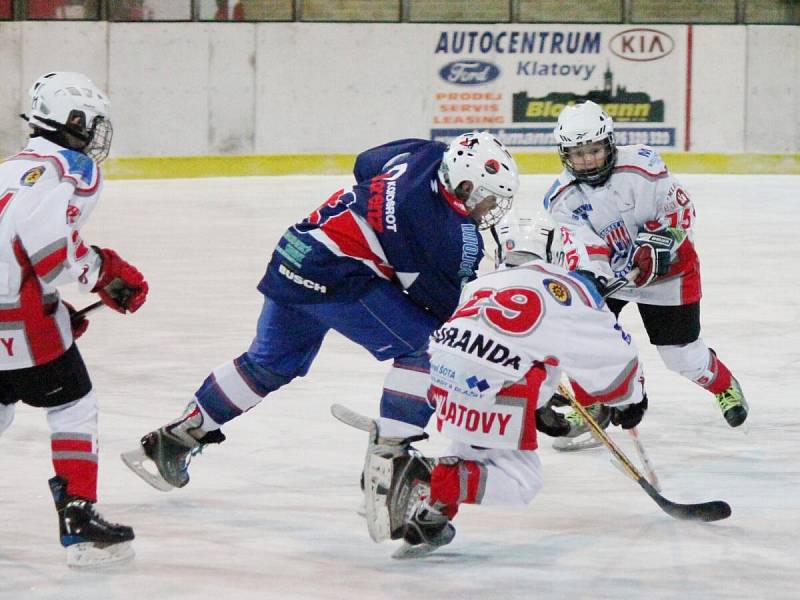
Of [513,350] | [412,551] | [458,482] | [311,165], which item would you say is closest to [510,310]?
[513,350]

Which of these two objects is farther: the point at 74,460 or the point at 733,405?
the point at 733,405

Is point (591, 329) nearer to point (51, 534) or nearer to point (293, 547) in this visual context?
point (293, 547)

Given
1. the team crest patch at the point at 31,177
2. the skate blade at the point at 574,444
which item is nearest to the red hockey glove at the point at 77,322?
the team crest patch at the point at 31,177

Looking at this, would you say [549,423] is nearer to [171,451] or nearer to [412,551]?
[412,551]

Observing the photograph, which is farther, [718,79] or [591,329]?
[718,79]

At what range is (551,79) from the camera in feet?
36.8

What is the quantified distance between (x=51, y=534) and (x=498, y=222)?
1.25 metres

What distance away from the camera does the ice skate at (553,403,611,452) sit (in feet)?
14.1

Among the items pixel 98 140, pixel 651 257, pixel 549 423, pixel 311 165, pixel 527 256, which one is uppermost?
pixel 98 140

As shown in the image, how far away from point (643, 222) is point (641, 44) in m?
7.03

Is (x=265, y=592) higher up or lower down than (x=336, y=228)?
lower down

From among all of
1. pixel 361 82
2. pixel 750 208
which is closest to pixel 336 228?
pixel 750 208

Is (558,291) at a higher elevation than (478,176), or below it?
below

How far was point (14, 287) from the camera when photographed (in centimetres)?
303
